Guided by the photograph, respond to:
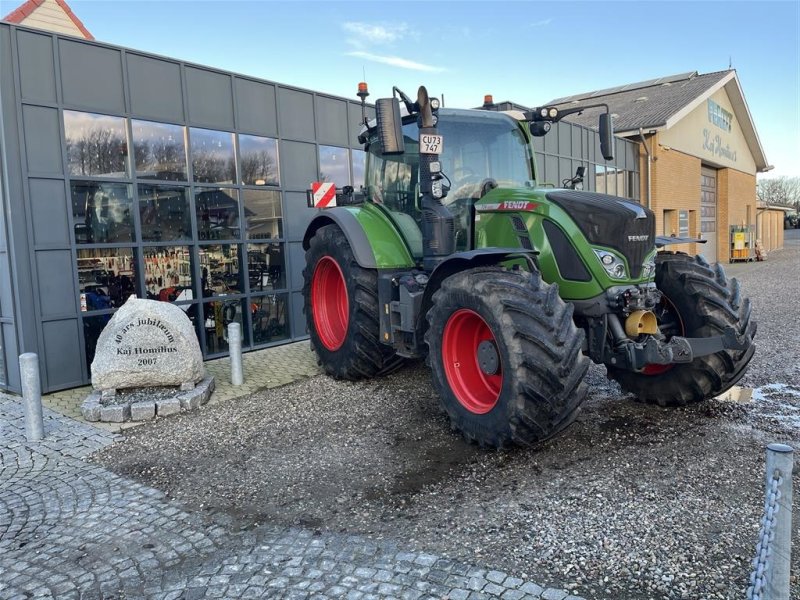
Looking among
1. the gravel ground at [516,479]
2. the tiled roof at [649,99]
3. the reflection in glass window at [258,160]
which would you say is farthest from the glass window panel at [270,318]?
the tiled roof at [649,99]

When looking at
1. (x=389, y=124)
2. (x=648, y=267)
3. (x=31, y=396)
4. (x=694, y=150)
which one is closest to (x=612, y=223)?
(x=648, y=267)

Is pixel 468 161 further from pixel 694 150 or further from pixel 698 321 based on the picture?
pixel 694 150

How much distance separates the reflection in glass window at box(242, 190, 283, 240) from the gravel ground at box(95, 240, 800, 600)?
10.5 feet

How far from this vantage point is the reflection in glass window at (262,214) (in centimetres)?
860

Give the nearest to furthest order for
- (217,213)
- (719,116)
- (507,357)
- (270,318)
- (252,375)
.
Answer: (507,357) → (252,375) → (217,213) → (270,318) → (719,116)

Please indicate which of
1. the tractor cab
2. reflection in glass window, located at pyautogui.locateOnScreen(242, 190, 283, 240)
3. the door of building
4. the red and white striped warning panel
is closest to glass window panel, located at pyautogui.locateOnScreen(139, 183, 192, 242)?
reflection in glass window, located at pyautogui.locateOnScreen(242, 190, 283, 240)

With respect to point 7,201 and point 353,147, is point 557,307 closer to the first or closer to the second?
point 7,201

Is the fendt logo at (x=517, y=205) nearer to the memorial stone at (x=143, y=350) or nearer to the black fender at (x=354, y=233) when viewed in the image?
the black fender at (x=354, y=233)

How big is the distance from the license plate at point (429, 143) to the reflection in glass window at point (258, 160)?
4.14 meters

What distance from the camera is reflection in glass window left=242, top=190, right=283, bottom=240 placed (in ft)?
28.2

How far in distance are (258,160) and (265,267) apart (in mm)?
1482

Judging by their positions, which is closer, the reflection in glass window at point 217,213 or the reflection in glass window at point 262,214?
the reflection in glass window at point 217,213

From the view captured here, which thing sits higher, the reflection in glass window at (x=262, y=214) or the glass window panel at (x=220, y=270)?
the reflection in glass window at (x=262, y=214)

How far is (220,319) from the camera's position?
27.2 feet
